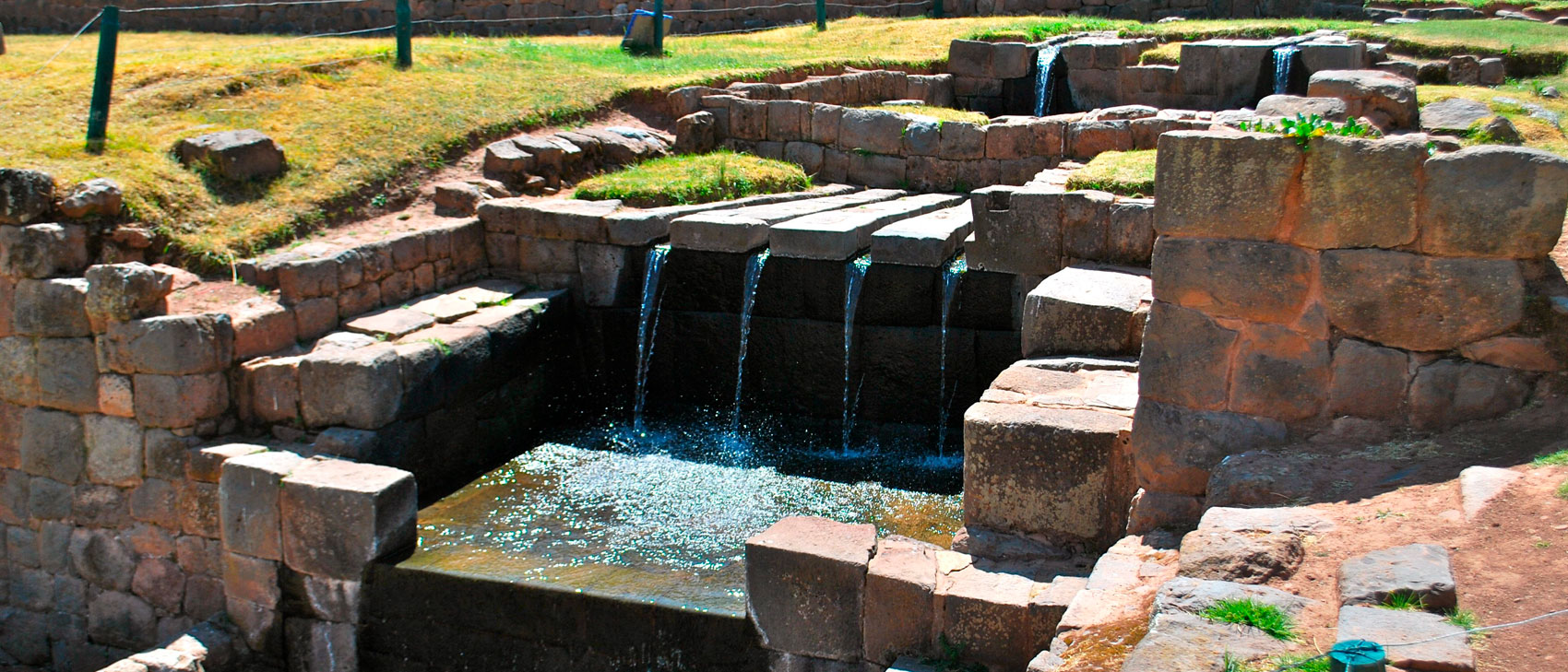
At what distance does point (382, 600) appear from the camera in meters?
7.05

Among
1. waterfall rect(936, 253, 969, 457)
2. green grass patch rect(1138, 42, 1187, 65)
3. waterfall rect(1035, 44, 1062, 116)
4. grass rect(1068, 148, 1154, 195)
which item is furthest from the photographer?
waterfall rect(1035, 44, 1062, 116)

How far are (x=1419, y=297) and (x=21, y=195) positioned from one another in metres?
7.85

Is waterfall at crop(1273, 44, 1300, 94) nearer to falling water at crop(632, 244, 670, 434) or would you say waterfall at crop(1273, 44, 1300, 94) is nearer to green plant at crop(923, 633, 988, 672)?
falling water at crop(632, 244, 670, 434)

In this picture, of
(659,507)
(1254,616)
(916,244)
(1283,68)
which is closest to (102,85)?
(659,507)

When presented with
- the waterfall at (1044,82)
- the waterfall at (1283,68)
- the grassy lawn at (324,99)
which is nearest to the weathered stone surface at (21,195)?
the grassy lawn at (324,99)

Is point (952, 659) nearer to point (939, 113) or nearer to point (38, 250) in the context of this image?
point (38, 250)

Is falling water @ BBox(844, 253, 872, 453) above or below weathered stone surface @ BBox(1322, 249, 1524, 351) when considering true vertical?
below

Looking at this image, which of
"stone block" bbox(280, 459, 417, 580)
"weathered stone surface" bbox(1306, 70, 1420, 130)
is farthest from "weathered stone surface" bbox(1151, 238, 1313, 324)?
"stone block" bbox(280, 459, 417, 580)

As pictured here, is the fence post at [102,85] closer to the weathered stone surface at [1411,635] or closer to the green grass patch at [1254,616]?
the green grass patch at [1254,616]

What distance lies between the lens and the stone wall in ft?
14.9

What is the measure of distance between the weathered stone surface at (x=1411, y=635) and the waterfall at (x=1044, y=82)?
36.1ft

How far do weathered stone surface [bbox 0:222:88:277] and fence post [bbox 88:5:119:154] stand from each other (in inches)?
51.7

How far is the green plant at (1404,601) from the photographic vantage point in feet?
11.6

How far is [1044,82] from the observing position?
13.9 m
